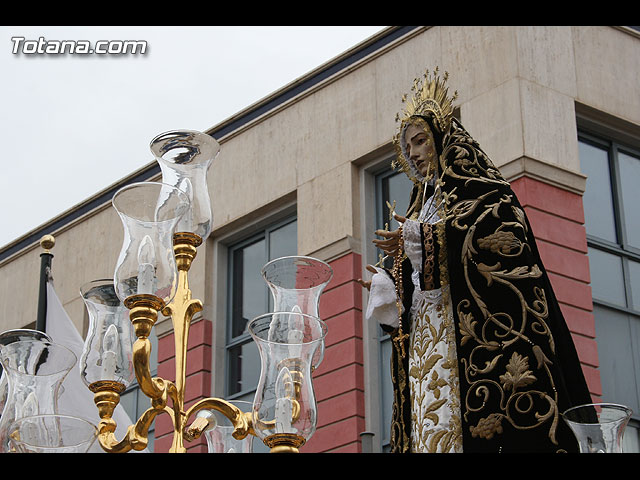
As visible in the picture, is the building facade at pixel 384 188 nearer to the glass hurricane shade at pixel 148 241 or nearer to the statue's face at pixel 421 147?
the statue's face at pixel 421 147

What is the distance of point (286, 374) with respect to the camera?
12.3ft

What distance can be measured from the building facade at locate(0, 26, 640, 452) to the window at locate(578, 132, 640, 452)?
0.06 feet

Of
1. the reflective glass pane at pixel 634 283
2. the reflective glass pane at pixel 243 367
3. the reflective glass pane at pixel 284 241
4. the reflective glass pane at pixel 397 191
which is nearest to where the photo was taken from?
the reflective glass pane at pixel 634 283

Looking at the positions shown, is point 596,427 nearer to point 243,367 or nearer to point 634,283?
point 634,283

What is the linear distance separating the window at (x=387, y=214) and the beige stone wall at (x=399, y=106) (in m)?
0.27

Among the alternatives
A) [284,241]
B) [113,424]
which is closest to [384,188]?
[284,241]

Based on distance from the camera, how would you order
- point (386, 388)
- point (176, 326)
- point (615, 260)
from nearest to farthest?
point (176, 326), point (615, 260), point (386, 388)

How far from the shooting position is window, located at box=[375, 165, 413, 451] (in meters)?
12.4

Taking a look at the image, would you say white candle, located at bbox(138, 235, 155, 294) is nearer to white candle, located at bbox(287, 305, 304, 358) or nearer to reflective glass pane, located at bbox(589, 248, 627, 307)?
white candle, located at bbox(287, 305, 304, 358)

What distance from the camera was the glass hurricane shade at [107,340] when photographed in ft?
13.7

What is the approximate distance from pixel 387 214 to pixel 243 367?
2747mm

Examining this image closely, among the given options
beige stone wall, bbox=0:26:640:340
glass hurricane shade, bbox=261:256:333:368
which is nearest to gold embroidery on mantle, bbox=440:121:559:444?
glass hurricane shade, bbox=261:256:333:368

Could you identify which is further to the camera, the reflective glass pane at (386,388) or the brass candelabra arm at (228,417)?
the reflective glass pane at (386,388)

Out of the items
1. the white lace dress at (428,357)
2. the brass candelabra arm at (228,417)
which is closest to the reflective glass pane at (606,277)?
the white lace dress at (428,357)
